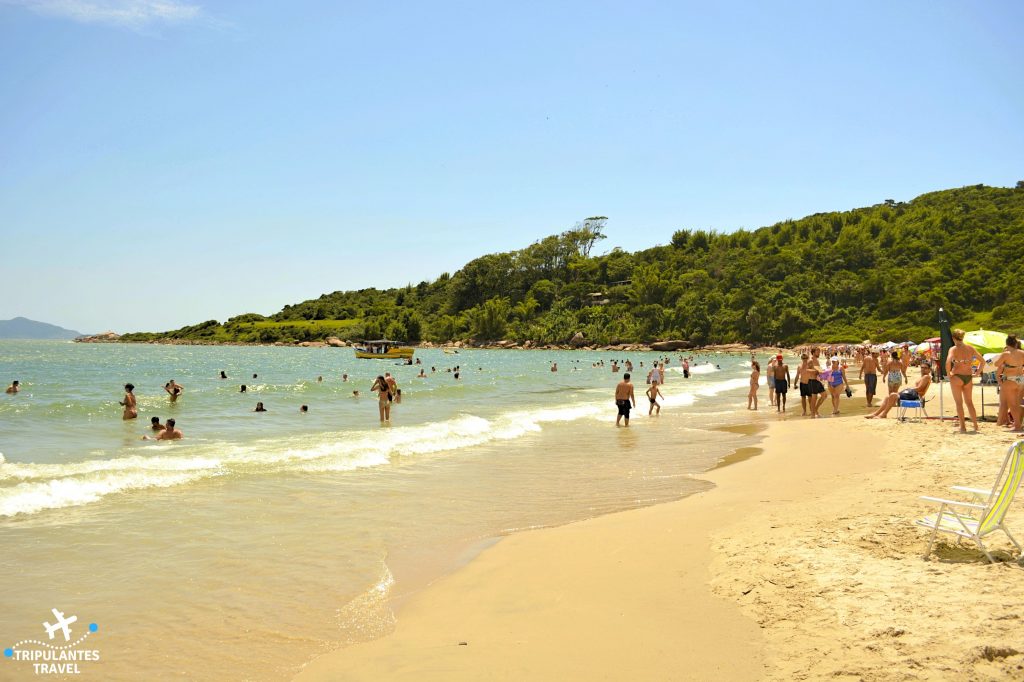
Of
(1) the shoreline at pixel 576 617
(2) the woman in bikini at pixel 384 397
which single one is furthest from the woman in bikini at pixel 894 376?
(2) the woman in bikini at pixel 384 397

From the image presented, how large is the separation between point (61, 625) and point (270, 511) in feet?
11.1

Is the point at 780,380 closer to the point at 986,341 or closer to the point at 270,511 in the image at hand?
the point at 986,341

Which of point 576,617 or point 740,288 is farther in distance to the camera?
point 740,288

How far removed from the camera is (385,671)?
13.4 ft

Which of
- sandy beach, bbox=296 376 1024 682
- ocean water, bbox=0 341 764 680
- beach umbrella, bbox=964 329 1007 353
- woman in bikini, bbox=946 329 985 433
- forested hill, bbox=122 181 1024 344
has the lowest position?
ocean water, bbox=0 341 764 680

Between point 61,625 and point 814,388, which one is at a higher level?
point 814,388

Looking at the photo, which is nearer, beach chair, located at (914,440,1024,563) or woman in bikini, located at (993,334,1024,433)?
beach chair, located at (914,440,1024,563)

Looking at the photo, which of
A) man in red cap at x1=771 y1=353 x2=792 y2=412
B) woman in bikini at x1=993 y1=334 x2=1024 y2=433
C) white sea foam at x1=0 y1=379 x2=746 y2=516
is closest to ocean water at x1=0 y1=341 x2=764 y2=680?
white sea foam at x1=0 y1=379 x2=746 y2=516

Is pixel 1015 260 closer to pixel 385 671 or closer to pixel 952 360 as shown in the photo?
pixel 952 360

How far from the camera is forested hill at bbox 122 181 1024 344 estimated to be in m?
83.3

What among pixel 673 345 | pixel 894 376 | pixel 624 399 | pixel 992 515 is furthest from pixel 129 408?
pixel 673 345

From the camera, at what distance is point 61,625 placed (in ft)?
15.8

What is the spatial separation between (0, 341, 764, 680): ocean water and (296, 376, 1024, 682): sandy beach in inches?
25.2

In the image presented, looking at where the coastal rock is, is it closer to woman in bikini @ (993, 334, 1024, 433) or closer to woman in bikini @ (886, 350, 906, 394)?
woman in bikini @ (886, 350, 906, 394)
